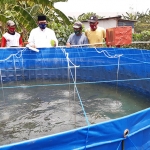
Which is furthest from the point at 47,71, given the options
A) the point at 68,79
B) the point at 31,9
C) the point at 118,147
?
the point at 118,147

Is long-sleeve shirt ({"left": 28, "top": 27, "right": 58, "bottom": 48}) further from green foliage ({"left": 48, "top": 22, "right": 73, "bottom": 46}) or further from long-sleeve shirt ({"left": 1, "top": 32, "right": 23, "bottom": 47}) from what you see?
green foliage ({"left": 48, "top": 22, "right": 73, "bottom": 46})

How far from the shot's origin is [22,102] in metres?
5.26

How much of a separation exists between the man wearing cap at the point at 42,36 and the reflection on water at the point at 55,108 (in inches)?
53.4

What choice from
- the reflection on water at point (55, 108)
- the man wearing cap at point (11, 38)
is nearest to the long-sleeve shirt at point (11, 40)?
the man wearing cap at point (11, 38)

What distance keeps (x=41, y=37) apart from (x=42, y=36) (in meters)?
0.05

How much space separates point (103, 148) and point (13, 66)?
5.23 meters

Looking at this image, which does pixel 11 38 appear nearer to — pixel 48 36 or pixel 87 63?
pixel 48 36

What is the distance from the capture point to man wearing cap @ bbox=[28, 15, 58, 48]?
6454mm

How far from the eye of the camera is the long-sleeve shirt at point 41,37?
658 centimetres

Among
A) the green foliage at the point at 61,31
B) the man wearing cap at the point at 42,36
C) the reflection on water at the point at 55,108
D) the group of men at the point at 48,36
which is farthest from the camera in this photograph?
the green foliage at the point at 61,31

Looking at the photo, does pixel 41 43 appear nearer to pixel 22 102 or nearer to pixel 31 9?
pixel 22 102

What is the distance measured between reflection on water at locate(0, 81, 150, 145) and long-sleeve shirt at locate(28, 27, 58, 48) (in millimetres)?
1359

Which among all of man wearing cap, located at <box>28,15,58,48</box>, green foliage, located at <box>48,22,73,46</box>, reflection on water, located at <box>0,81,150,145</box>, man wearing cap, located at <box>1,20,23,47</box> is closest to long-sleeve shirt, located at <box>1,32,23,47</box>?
man wearing cap, located at <box>1,20,23,47</box>

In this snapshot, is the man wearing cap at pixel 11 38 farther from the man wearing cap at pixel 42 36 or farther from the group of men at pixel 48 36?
the man wearing cap at pixel 42 36
